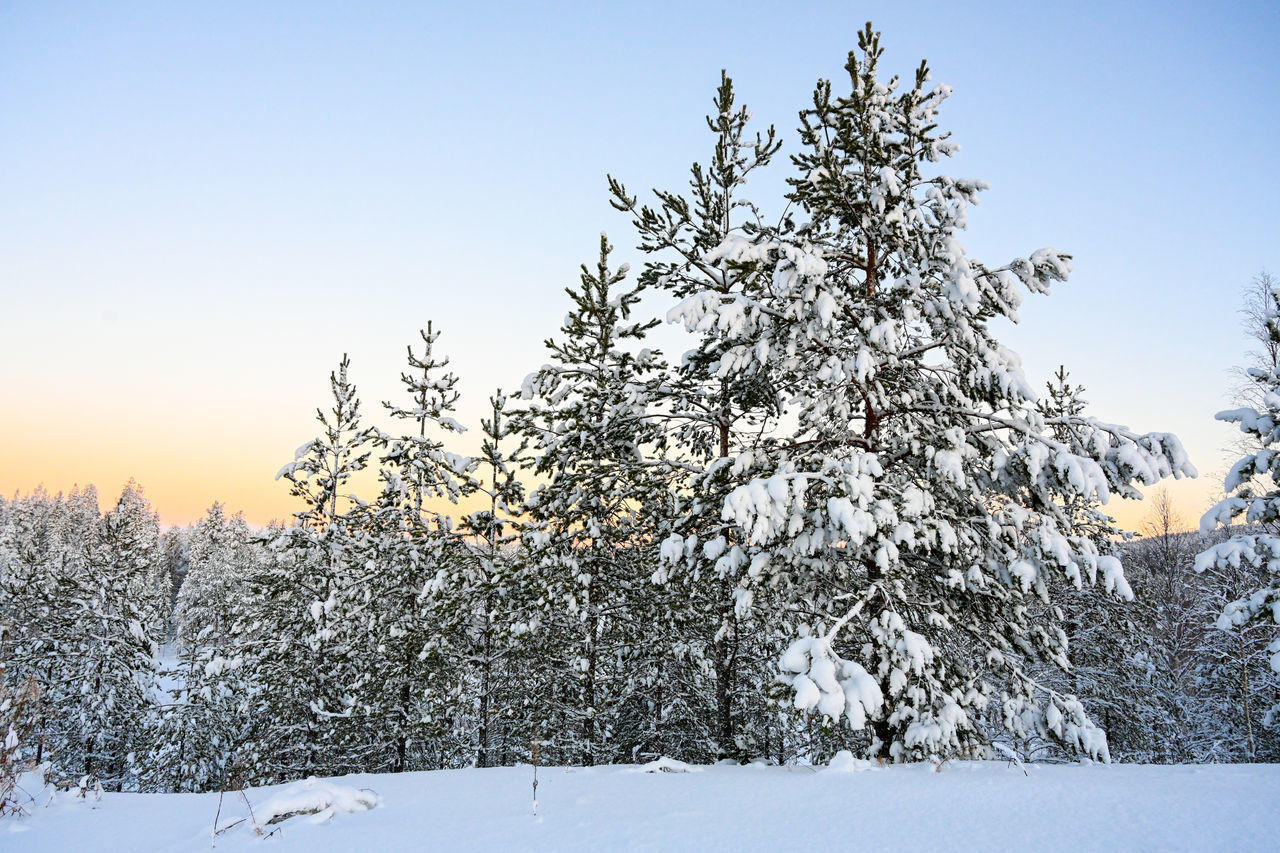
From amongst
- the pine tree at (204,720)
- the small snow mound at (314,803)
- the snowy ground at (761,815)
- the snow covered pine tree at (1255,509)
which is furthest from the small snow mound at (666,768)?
the pine tree at (204,720)

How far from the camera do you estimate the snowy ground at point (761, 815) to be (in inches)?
132

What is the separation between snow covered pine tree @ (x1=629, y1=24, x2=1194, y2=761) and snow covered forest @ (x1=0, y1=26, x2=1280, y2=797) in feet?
0.17

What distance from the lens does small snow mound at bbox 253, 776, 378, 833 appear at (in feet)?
14.6

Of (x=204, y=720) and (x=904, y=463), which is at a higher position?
(x=904, y=463)

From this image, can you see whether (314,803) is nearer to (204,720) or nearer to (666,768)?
(666,768)

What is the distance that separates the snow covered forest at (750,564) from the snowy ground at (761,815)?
1023 millimetres

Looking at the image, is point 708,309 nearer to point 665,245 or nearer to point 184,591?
point 665,245

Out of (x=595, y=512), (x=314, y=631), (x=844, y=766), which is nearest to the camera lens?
(x=844, y=766)

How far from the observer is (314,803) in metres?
4.63

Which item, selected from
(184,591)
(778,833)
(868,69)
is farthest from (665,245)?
(184,591)

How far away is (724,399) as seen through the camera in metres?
10.9

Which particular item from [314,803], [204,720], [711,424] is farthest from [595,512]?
[204,720]

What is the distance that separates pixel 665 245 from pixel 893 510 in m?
5.80

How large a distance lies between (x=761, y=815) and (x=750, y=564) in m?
3.80
